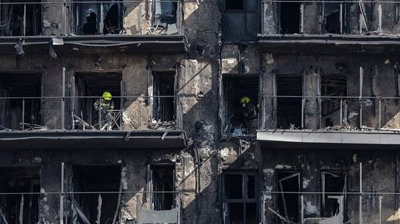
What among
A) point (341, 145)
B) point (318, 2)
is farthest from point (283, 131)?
point (318, 2)

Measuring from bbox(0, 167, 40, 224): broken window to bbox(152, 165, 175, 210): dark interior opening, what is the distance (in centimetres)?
348

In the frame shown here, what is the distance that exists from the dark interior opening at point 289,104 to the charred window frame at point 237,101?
775 mm

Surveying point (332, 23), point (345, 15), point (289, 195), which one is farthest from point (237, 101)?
point (345, 15)

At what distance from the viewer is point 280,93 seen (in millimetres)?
43719

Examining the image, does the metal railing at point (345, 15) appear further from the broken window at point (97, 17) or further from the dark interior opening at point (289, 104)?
the broken window at point (97, 17)

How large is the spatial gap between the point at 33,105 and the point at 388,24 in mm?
10707

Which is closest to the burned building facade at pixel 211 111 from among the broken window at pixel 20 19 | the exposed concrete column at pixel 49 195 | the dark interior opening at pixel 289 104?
the exposed concrete column at pixel 49 195

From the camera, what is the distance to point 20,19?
44.2 metres

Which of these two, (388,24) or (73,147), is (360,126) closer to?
(388,24)

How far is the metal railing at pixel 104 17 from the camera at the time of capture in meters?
42.7

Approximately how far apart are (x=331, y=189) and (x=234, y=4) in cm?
609

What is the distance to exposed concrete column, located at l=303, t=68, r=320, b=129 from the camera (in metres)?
42.0

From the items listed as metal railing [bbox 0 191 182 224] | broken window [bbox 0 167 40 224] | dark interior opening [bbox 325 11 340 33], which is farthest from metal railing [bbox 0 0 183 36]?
metal railing [bbox 0 191 182 224]

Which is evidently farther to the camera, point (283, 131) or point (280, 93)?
point (280, 93)
